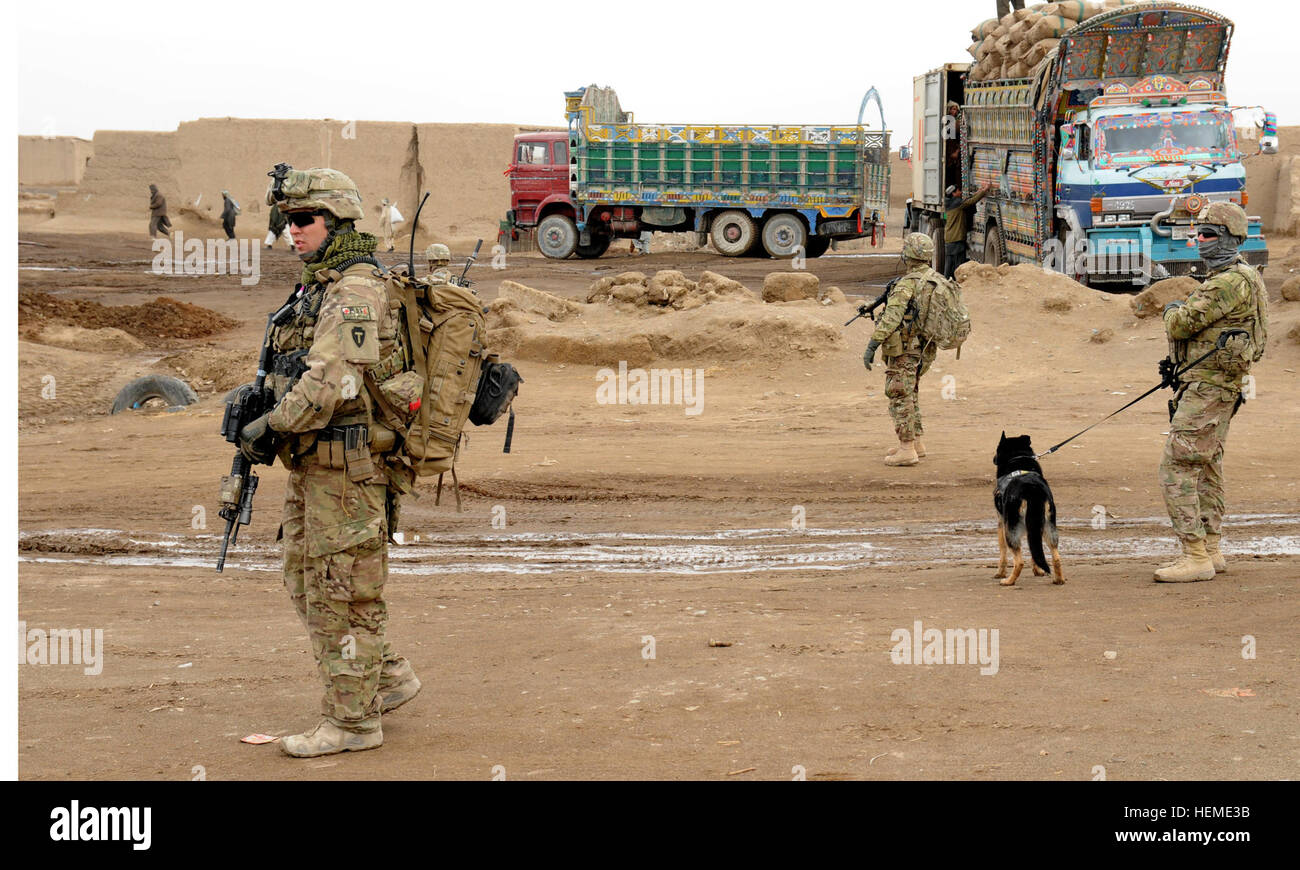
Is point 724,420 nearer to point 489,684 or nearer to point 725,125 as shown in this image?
point 489,684

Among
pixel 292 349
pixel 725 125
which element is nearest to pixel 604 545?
pixel 292 349

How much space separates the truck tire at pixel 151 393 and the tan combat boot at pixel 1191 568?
35.4ft

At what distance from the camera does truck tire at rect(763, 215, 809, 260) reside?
93.5 feet

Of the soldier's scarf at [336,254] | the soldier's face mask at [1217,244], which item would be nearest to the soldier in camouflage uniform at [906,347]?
the soldier's face mask at [1217,244]

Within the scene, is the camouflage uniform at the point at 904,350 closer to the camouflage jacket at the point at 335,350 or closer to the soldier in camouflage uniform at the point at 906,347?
the soldier in camouflage uniform at the point at 906,347

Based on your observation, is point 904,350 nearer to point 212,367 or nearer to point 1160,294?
point 1160,294

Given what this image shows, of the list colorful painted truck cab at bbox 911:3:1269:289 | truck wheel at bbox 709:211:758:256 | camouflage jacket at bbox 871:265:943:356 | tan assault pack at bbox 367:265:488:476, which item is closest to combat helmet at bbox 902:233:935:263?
camouflage jacket at bbox 871:265:943:356

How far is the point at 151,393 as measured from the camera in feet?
48.7

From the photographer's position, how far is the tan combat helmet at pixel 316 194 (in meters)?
4.88

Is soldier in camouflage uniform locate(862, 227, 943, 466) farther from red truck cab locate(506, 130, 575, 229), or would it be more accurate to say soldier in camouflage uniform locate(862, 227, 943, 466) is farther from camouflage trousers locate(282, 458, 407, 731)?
red truck cab locate(506, 130, 575, 229)

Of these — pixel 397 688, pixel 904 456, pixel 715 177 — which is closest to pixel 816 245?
pixel 715 177

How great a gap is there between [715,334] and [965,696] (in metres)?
10.9

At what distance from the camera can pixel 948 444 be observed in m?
11.9

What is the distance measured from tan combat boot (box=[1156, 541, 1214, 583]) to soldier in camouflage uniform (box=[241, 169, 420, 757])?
14.8 ft
